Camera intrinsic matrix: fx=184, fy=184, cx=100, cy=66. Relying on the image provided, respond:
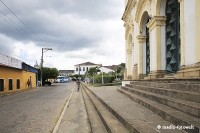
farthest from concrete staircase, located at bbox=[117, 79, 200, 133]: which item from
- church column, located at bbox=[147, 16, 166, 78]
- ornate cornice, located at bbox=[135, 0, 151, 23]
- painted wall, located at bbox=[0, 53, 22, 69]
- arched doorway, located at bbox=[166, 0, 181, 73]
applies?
painted wall, located at bbox=[0, 53, 22, 69]

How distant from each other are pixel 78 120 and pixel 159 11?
20.2ft

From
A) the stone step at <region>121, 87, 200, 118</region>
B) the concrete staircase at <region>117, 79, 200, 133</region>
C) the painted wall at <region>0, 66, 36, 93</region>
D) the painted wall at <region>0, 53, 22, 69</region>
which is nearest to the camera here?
the concrete staircase at <region>117, 79, 200, 133</region>

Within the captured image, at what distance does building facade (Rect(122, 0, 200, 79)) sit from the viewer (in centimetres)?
562

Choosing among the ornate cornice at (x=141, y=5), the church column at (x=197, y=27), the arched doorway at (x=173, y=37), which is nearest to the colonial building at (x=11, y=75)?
the ornate cornice at (x=141, y=5)

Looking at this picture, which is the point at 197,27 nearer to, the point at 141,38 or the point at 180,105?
the point at 180,105

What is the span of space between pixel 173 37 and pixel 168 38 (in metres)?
0.45

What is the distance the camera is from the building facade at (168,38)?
221 inches

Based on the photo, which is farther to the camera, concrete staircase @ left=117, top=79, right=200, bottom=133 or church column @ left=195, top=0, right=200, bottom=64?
church column @ left=195, top=0, right=200, bottom=64

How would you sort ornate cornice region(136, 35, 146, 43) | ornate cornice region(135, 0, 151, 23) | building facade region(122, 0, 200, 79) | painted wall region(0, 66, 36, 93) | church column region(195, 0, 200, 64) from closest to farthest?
church column region(195, 0, 200, 64) < building facade region(122, 0, 200, 79) < ornate cornice region(135, 0, 151, 23) < ornate cornice region(136, 35, 146, 43) < painted wall region(0, 66, 36, 93)

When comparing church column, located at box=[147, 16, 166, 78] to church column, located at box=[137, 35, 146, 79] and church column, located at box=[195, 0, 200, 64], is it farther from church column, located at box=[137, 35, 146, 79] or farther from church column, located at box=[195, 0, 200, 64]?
church column, located at box=[195, 0, 200, 64]

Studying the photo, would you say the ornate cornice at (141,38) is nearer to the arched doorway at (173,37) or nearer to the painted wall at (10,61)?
the arched doorway at (173,37)

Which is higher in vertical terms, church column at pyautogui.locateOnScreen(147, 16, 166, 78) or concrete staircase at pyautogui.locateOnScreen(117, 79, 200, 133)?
church column at pyautogui.locateOnScreen(147, 16, 166, 78)

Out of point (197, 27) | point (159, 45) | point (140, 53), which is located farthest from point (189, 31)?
point (140, 53)

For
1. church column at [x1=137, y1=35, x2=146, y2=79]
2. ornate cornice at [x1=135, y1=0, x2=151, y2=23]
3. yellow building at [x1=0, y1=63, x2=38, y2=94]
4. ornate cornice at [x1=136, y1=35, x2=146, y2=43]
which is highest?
ornate cornice at [x1=135, y1=0, x2=151, y2=23]
